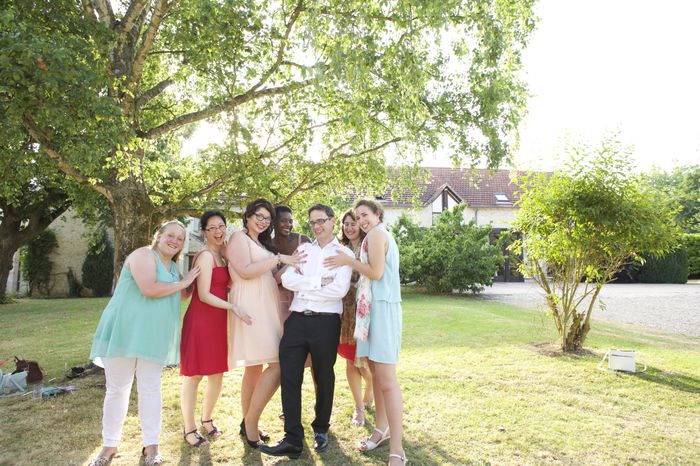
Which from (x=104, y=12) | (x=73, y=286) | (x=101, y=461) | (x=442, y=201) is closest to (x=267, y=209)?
(x=101, y=461)

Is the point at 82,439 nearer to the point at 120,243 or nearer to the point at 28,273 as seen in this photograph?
the point at 120,243

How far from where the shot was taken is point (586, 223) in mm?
8555

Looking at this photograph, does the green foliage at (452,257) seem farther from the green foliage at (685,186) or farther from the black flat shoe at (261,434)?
the green foliage at (685,186)

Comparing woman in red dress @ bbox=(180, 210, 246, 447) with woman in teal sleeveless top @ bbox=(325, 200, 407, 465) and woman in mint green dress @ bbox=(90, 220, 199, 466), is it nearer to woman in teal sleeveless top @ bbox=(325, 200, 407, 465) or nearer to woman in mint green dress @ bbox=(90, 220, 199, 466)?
woman in mint green dress @ bbox=(90, 220, 199, 466)

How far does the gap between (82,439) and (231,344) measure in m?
1.74

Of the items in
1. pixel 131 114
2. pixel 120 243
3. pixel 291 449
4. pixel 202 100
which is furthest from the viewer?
pixel 202 100

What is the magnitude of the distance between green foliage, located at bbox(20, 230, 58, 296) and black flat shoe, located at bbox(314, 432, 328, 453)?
25.5m

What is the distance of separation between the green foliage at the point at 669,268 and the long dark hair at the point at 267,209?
30823mm

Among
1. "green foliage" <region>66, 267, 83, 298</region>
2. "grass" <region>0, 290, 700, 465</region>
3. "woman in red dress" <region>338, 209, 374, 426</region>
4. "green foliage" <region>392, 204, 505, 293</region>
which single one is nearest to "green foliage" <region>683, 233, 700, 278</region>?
"green foliage" <region>392, 204, 505, 293</region>

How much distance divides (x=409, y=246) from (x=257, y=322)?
55.9ft

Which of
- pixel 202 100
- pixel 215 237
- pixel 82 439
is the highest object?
pixel 202 100

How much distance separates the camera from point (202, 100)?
317 inches

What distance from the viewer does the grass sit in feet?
14.4

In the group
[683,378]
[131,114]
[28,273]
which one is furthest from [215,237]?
[28,273]
